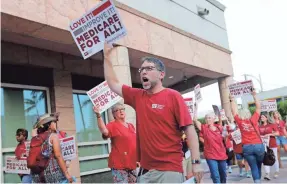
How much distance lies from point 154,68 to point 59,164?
7.71ft

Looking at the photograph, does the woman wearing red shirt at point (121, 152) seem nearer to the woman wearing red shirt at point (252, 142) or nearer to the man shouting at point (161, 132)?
the man shouting at point (161, 132)

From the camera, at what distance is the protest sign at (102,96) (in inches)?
249

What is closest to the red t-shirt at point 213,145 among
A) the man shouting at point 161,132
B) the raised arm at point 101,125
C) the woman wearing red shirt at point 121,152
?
the woman wearing red shirt at point 121,152

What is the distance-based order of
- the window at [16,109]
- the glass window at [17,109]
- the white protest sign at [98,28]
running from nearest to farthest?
the white protest sign at [98,28], the window at [16,109], the glass window at [17,109]

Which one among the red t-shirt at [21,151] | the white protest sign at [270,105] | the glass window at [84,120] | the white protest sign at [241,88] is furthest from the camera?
the white protest sign at [270,105]

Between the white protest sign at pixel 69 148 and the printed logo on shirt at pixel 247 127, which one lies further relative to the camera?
the printed logo on shirt at pixel 247 127

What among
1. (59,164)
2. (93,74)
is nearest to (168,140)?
(59,164)

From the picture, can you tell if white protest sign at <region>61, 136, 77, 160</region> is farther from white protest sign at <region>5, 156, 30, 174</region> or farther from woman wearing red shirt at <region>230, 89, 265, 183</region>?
woman wearing red shirt at <region>230, 89, 265, 183</region>

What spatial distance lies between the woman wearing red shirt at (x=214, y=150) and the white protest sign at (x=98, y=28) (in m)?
3.41

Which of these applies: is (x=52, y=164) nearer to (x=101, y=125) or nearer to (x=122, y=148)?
(x=101, y=125)

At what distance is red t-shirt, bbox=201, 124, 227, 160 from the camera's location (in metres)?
7.32

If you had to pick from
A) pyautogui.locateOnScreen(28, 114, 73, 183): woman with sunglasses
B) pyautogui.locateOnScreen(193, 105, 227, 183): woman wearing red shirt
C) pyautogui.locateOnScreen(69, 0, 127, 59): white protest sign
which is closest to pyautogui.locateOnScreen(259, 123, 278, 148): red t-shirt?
pyautogui.locateOnScreen(193, 105, 227, 183): woman wearing red shirt

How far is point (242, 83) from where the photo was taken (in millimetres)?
9031

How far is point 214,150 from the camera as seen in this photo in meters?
7.32
